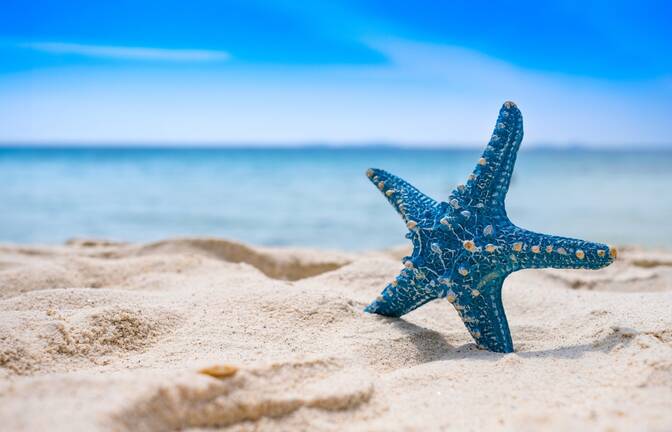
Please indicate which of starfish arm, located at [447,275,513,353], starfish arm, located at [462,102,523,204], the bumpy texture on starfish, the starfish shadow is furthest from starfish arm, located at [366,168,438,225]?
the starfish shadow

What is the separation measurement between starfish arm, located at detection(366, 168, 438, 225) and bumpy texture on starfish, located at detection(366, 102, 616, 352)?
0.01 metres

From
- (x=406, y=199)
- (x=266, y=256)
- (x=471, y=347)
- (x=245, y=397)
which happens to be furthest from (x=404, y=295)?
(x=266, y=256)

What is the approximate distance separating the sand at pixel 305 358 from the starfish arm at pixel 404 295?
0.11m

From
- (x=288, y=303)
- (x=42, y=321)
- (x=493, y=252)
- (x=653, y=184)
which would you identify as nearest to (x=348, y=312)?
(x=288, y=303)

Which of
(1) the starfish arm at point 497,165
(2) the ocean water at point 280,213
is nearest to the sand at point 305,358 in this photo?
(1) the starfish arm at point 497,165

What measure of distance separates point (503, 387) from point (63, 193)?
68.4 ft

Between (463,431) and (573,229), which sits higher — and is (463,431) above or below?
below

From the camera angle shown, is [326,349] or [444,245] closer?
[326,349]

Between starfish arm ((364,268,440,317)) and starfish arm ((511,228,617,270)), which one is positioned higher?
starfish arm ((511,228,617,270))

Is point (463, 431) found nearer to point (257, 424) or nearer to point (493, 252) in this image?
point (257, 424)

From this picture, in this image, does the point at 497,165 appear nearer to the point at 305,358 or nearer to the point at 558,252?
the point at 558,252

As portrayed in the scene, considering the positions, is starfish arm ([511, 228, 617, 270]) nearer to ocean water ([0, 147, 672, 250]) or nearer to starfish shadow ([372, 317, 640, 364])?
starfish shadow ([372, 317, 640, 364])

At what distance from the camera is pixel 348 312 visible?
3771 mm

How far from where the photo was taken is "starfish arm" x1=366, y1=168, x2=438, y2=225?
3.64 metres
